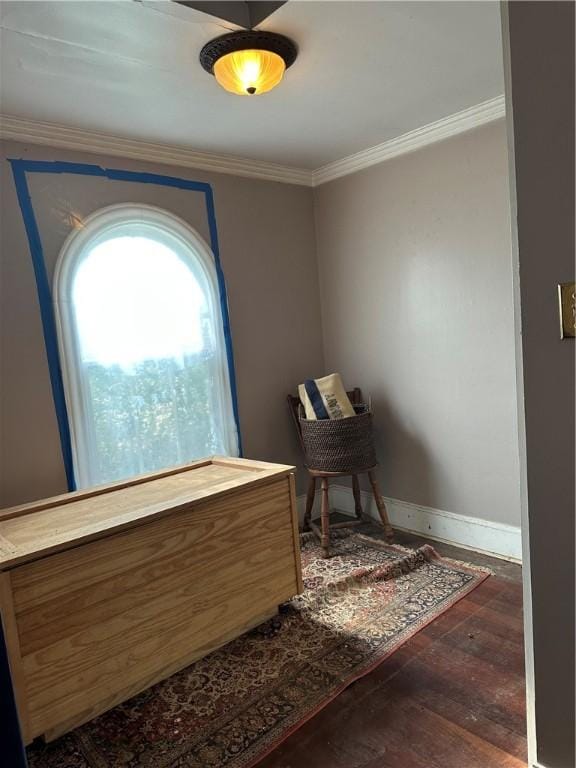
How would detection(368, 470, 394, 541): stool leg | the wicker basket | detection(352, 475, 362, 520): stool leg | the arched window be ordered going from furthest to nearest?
detection(352, 475, 362, 520): stool leg < detection(368, 470, 394, 541): stool leg < the wicker basket < the arched window

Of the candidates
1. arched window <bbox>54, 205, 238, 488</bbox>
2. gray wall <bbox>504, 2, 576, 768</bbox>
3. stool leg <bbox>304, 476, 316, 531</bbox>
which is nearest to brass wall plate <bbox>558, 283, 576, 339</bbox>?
gray wall <bbox>504, 2, 576, 768</bbox>

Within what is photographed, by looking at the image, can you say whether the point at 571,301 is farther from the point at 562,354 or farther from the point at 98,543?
the point at 98,543

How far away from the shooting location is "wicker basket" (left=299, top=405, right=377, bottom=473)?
2.68 metres

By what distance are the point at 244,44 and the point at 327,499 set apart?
2069mm

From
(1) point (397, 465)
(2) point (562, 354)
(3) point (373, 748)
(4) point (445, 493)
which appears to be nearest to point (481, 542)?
(4) point (445, 493)

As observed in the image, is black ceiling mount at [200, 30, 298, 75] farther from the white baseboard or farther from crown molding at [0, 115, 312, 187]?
the white baseboard

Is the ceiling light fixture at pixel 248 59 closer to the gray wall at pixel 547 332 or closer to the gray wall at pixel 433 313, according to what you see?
the gray wall at pixel 547 332

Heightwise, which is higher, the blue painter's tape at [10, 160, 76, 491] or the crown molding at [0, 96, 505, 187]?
the crown molding at [0, 96, 505, 187]

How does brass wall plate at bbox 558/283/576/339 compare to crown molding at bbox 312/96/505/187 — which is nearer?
brass wall plate at bbox 558/283/576/339

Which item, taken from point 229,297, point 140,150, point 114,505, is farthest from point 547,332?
point 140,150

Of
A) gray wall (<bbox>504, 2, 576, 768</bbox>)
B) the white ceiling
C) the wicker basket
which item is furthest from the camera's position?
the wicker basket

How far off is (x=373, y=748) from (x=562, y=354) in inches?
47.8

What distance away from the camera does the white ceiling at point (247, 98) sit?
4.91 feet

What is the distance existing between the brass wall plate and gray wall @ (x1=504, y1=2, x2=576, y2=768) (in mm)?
12
